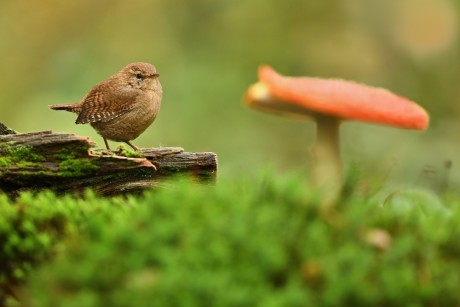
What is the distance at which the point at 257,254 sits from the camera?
6.71 ft

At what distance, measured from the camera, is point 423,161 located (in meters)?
7.71

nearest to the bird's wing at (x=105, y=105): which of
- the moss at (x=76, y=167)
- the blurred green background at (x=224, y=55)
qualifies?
the moss at (x=76, y=167)

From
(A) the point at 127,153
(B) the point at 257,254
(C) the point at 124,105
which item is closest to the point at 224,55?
(C) the point at 124,105

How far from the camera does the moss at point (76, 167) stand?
3.42m

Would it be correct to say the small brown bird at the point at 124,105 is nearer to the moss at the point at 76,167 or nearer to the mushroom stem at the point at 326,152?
the moss at the point at 76,167

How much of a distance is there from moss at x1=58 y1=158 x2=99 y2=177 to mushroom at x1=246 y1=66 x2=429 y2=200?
3.28ft

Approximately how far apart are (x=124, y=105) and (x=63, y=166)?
1081 millimetres

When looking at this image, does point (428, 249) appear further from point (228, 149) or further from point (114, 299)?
point (228, 149)

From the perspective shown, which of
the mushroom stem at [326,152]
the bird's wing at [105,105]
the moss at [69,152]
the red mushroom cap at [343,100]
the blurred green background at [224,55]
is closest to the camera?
the red mushroom cap at [343,100]

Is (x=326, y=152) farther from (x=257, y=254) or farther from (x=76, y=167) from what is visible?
(x=76, y=167)

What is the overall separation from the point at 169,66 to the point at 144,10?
954 mm

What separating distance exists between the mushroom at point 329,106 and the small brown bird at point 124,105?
1804 mm

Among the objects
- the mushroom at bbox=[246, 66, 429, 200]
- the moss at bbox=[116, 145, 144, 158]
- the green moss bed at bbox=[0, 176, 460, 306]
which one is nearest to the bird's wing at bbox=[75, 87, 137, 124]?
the moss at bbox=[116, 145, 144, 158]

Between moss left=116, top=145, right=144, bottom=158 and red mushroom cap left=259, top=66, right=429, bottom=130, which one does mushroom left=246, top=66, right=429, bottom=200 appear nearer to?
red mushroom cap left=259, top=66, right=429, bottom=130
